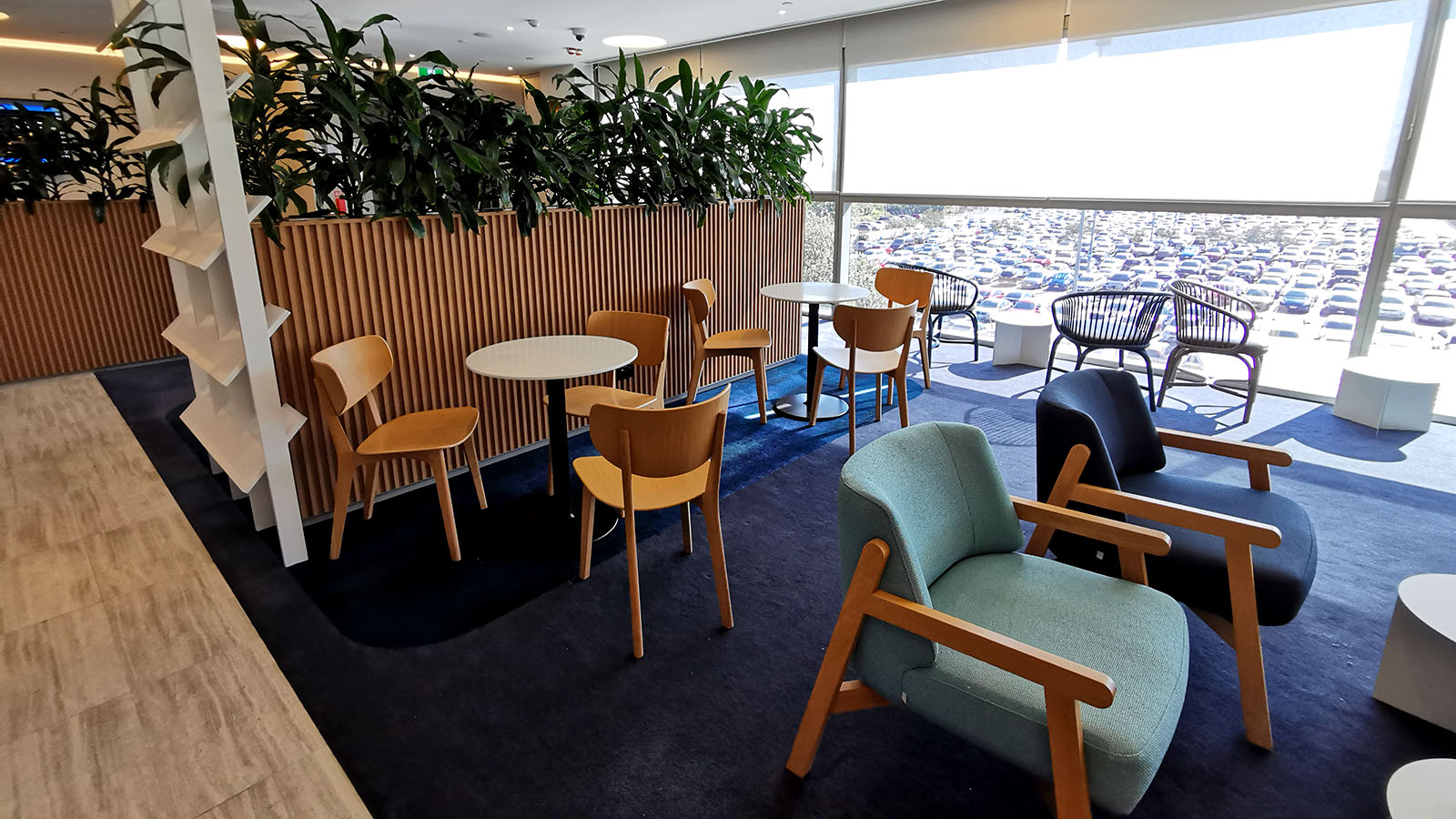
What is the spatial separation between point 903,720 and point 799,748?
395 mm

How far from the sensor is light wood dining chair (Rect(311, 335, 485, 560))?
8.90 feet

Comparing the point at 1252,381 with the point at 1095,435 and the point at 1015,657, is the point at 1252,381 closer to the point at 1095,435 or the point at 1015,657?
the point at 1095,435

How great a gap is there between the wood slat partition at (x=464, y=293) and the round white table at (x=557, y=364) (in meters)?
0.47

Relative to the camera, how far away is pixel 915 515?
1.80 m

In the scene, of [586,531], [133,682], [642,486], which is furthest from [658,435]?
[133,682]

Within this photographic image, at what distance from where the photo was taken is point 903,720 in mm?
2064

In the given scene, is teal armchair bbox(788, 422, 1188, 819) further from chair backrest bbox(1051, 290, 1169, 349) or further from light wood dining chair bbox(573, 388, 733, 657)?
chair backrest bbox(1051, 290, 1169, 349)

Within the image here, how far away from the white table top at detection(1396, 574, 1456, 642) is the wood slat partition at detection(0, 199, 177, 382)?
7.73m

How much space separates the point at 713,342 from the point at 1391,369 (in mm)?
4299

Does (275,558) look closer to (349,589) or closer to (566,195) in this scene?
(349,589)

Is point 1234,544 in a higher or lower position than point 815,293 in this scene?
lower

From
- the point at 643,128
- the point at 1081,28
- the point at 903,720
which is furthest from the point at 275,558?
the point at 1081,28

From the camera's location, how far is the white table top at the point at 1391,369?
4273mm

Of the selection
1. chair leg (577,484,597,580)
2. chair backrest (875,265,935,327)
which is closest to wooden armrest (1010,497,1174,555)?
chair leg (577,484,597,580)
